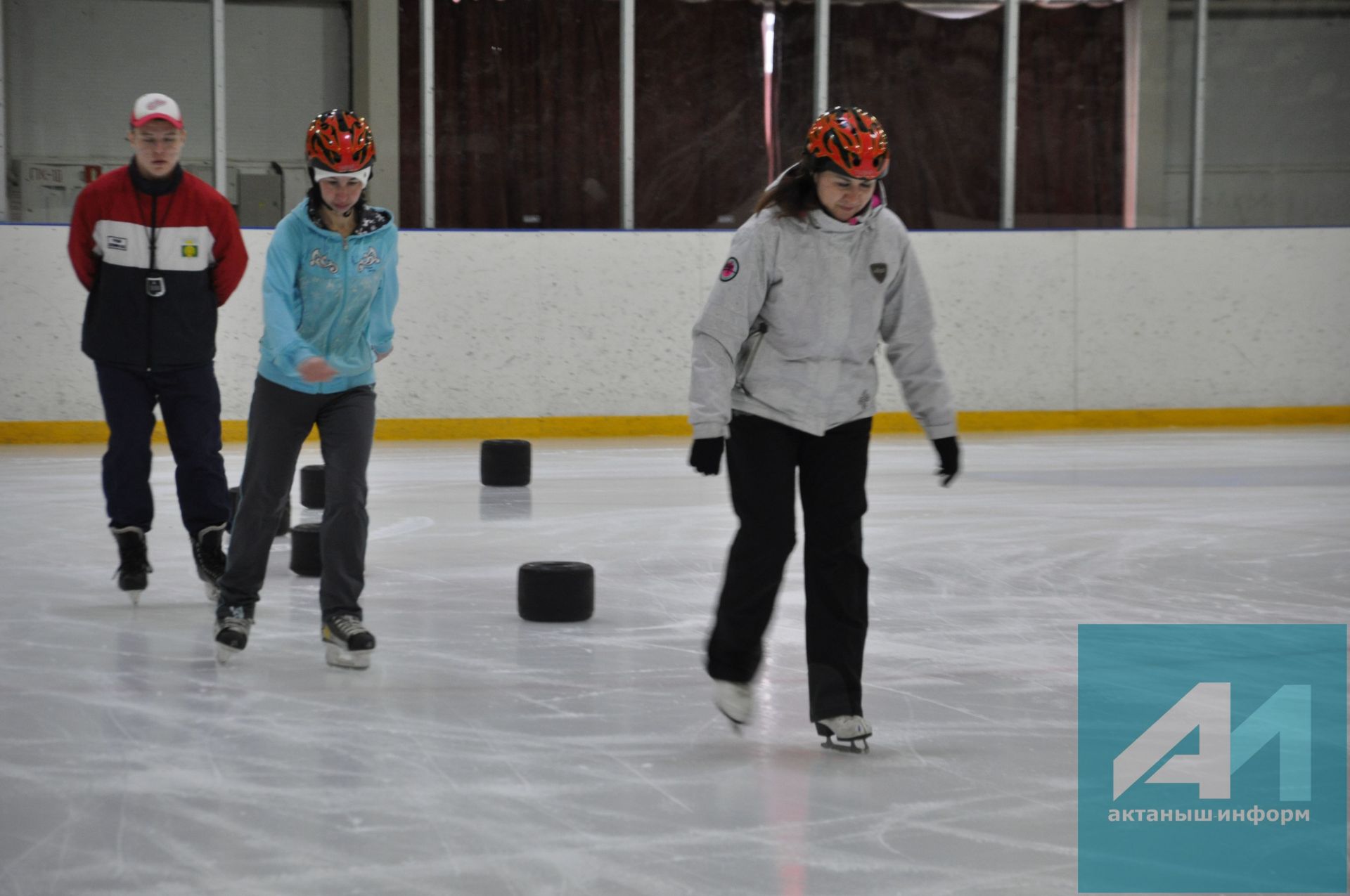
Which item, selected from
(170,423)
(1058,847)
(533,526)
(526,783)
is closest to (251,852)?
(526,783)

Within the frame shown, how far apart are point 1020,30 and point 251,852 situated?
10170mm

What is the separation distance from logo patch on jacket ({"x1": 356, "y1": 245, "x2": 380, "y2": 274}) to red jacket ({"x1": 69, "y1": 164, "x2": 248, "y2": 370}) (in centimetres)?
87

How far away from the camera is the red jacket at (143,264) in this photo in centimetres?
398

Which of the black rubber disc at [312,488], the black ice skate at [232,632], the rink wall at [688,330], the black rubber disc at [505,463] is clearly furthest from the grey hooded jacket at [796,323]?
the rink wall at [688,330]

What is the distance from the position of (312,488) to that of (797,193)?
12.1ft

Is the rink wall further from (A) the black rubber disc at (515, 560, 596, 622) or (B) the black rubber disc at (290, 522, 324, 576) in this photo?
(A) the black rubber disc at (515, 560, 596, 622)

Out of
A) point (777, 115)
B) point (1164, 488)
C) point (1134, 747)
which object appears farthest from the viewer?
point (777, 115)

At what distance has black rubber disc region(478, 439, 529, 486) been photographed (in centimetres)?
670

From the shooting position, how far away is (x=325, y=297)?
3283 mm

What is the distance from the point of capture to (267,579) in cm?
448

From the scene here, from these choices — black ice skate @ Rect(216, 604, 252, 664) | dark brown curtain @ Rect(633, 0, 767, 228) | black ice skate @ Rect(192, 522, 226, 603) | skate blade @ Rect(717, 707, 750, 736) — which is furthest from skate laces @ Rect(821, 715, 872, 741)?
dark brown curtain @ Rect(633, 0, 767, 228)

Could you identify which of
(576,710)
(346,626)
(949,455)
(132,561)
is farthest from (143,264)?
(949,455)

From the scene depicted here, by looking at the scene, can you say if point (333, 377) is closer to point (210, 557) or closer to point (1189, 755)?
point (210, 557)

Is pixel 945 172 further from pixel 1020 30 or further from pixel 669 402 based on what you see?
pixel 669 402
